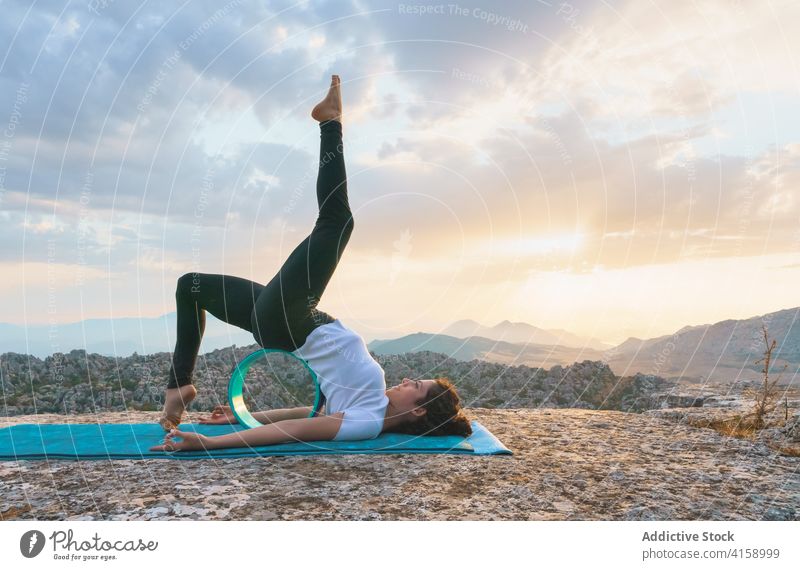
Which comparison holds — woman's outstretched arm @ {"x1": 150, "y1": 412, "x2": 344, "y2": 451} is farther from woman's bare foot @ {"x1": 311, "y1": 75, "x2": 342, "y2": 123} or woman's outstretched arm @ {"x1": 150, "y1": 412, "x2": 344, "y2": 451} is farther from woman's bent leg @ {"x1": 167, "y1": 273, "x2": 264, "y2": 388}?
woman's bare foot @ {"x1": 311, "y1": 75, "x2": 342, "y2": 123}

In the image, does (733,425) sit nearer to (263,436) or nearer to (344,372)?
(344,372)

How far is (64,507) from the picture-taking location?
12.5 ft

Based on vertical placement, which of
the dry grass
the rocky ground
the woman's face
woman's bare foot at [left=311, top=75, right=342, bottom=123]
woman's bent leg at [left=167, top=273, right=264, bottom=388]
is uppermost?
woman's bare foot at [left=311, top=75, right=342, bottom=123]

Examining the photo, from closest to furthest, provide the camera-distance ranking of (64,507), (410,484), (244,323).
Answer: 1. (64,507)
2. (410,484)
3. (244,323)

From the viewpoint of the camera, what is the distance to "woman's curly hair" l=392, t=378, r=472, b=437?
6047mm

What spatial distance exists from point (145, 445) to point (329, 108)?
3.78 meters

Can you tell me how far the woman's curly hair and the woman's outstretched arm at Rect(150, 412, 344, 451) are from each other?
887mm

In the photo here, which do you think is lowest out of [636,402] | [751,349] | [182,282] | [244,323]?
[636,402]

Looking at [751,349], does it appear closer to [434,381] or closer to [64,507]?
[434,381]

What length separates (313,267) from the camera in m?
5.99

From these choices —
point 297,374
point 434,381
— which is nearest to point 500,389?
point 297,374

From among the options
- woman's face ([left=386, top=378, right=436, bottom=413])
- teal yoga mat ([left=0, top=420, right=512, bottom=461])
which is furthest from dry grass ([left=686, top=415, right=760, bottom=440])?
woman's face ([left=386, top=378, right=436, bottom=413])

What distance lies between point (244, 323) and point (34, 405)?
17.8ft

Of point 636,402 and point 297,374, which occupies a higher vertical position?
point 297,374
